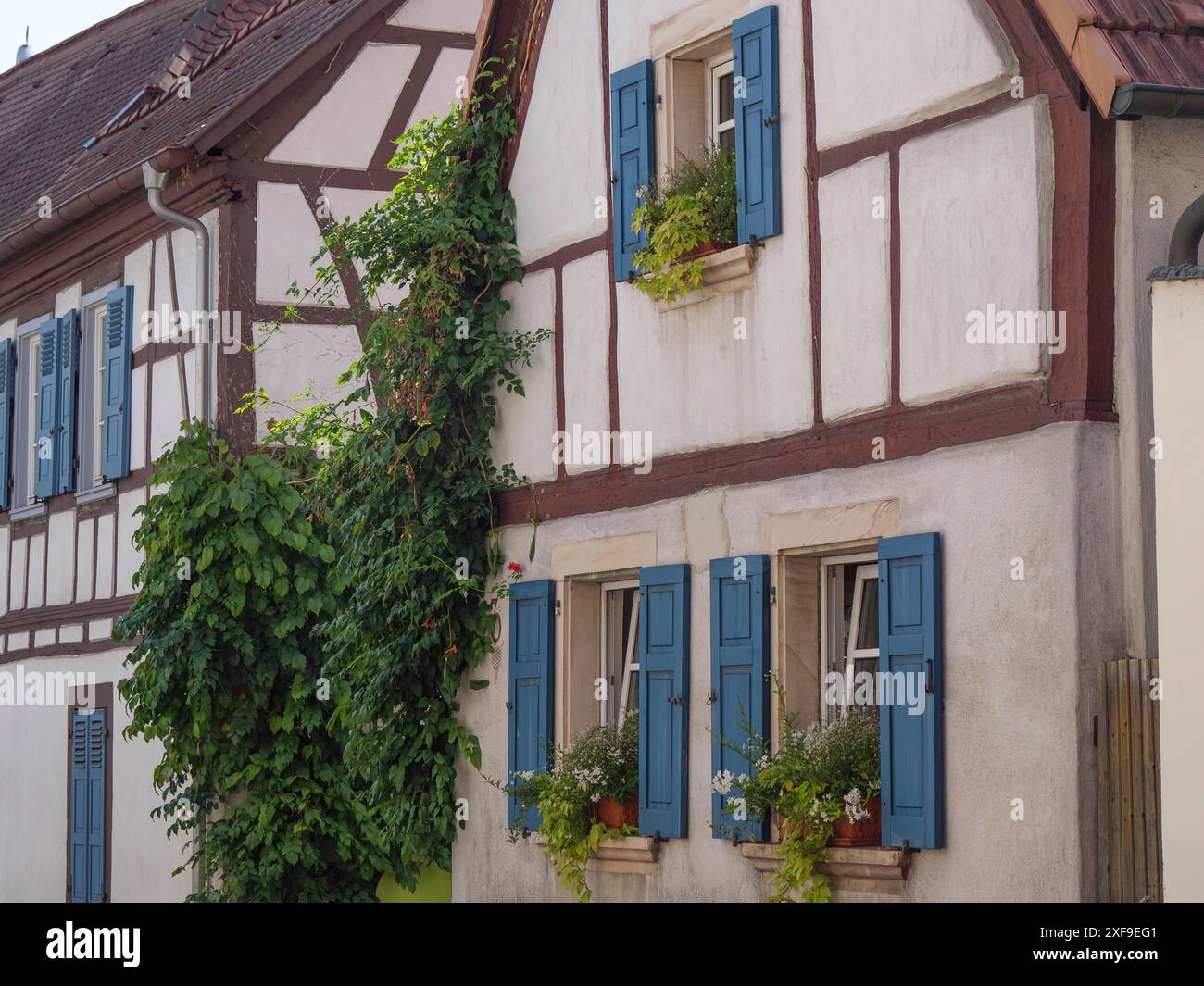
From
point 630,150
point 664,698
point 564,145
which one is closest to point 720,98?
point 630,150

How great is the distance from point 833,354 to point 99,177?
9.01m

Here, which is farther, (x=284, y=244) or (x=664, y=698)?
(x=284, y=244)

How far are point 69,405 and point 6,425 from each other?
157 cm

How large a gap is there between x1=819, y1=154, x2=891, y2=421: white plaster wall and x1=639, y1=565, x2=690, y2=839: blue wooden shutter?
51.9 inches

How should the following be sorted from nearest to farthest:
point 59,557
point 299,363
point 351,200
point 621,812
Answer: point 621,812
point 299,363
point 351,200
point 59,557

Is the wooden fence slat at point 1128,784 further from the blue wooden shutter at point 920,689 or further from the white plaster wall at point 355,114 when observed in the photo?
the white plaster wall at point 355,114

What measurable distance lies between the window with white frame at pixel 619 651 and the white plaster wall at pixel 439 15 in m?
5.99

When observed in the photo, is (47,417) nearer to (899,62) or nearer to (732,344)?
(732,344)

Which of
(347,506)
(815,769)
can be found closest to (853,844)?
(815,769)

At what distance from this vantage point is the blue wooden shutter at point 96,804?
15531 mm

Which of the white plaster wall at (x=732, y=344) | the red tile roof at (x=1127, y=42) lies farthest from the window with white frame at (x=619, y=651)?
the red tile roof at (x=1127, y=42)

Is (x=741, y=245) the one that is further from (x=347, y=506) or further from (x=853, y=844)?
(x=347, y=506)

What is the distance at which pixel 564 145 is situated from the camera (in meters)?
10.9

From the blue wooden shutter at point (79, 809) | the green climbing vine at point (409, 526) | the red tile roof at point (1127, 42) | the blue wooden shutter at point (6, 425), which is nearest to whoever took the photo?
the red tile roof at point (1127, 42)
